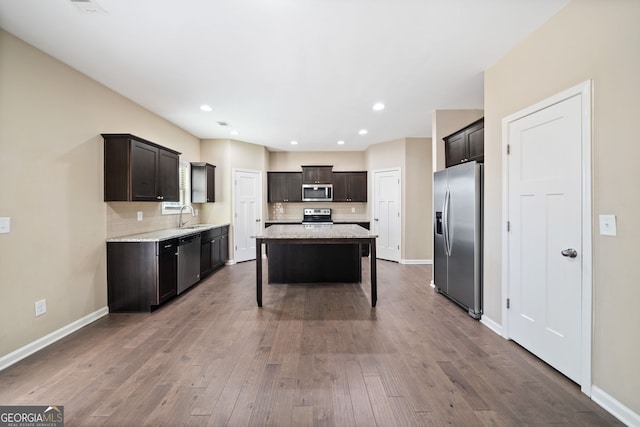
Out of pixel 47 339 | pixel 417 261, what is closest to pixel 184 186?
pixel 47 339

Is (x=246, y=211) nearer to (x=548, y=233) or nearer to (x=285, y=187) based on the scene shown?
(x=285, y=187)

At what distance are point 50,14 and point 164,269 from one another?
8.61 feet

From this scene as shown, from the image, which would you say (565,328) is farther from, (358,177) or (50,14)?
(358,177)

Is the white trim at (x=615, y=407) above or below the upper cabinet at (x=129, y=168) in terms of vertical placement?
below

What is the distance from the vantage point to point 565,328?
1.88 metres

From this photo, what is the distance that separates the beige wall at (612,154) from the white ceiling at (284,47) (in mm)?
366

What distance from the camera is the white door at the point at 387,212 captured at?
5789mm

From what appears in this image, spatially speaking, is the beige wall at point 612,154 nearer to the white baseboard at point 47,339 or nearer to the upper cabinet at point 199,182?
the white baseboard at point 47,339

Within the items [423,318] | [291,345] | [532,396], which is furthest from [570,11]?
[291,345]

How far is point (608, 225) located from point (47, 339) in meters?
4.68

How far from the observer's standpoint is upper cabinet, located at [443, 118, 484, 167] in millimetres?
3143

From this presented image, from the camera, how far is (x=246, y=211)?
19.5ft

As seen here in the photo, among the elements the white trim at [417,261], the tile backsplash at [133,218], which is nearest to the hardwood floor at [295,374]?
the tile backsplash at [133,218]

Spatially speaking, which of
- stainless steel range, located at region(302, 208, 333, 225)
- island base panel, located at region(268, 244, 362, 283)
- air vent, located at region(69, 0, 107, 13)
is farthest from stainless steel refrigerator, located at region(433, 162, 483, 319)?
air vent, located at region(69, 0, 107, 13)
